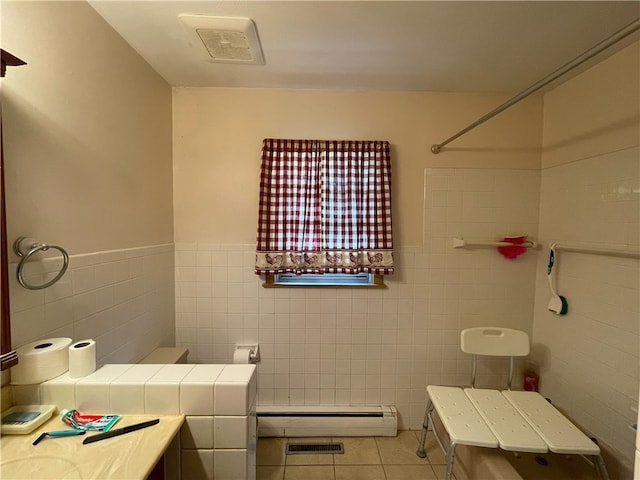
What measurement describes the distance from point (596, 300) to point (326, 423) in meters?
1.78

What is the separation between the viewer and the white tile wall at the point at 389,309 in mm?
1994

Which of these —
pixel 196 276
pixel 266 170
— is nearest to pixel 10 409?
pixel 196 276

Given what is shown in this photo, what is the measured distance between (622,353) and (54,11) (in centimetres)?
292

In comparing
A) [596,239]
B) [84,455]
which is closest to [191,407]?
[84,455]

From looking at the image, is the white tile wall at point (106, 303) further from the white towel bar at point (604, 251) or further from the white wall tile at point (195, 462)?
the white towel bar at point (604, 251)

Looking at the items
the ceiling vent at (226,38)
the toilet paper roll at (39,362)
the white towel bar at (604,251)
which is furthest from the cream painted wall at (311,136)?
the toilet paper roll at (39,362)

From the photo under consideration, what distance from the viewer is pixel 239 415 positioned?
35.2 inches

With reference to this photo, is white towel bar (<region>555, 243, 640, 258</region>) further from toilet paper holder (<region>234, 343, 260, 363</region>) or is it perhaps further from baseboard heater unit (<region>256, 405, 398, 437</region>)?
toilet paper holder (<region>234, 343, 260, 363</region>)

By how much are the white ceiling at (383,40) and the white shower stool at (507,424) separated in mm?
1889

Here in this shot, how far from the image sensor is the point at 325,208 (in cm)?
192

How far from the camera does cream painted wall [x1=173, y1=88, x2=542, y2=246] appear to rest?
1938 mm

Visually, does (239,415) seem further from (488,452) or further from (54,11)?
(54,11)

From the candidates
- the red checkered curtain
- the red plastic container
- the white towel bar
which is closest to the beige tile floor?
the red plastic container

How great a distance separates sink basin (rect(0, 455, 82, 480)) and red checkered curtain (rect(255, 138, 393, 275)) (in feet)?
4.11
